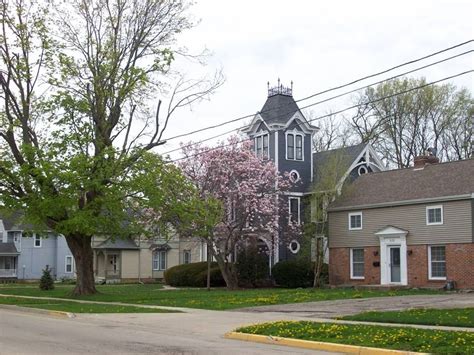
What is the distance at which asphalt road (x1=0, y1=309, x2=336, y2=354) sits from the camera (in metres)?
13.4

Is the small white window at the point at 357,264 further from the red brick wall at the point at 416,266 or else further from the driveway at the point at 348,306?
the driveway at the point at 348,306

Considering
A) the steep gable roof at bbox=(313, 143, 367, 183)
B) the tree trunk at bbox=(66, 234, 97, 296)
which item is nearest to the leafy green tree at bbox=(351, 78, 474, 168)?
the steep gable roof at bbox=(313, 143, 367, 183)

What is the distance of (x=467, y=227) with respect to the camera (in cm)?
3488

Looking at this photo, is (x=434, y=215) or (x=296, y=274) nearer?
(x=434, y=215)

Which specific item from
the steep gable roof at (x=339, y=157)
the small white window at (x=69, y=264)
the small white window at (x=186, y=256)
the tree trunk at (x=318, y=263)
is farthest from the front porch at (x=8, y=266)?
the tree trunk at (x=318, y=263)

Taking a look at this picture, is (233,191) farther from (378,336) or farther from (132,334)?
(378,336)

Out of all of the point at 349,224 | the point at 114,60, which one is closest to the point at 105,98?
the point at 114,60

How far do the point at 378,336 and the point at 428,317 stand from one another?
496cm

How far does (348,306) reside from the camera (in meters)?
24.9

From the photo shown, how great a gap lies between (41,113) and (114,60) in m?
4.53

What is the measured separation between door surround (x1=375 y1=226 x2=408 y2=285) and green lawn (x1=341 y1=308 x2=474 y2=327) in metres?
16.9

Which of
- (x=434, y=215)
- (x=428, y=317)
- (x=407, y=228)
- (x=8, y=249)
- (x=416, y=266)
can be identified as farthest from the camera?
(x=8, y=249)

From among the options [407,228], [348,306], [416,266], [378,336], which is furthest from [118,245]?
[378,336]

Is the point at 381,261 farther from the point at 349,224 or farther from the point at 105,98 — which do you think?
the point at 105,98
